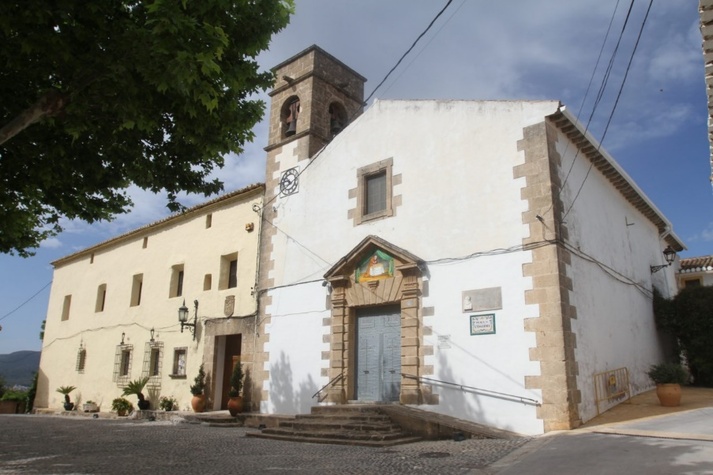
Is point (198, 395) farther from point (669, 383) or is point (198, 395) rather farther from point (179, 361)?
point (669, 383)

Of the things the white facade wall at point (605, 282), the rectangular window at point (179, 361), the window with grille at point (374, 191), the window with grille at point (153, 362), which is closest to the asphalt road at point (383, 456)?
the white facade wall at point (605, 282)

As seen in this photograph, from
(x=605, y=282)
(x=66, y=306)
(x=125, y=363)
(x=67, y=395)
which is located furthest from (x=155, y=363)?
(x=605, y=282)

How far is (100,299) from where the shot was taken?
20547 mm

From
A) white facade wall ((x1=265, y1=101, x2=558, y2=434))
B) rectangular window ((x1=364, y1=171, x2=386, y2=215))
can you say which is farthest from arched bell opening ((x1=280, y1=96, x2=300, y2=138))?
rectangular window ((x1=364, y1=171, x2=386, y2=215))

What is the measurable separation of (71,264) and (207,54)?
20.3 meters

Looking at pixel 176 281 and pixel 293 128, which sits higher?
pixel 293 128

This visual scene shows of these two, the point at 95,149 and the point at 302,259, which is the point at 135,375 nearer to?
the point at 302,259

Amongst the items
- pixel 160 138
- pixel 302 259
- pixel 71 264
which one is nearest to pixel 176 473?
pixel 160 138

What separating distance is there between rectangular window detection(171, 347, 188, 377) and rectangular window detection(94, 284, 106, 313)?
585cm

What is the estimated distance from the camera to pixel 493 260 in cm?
991

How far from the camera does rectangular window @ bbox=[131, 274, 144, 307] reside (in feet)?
61.7

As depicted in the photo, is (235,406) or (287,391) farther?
(235,406)

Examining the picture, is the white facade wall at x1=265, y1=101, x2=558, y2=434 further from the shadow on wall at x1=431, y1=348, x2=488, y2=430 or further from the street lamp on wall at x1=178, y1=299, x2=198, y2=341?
the street lamp on wall at x1=178, y1=299, x2=198, y2=341

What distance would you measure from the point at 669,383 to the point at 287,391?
305 inches
